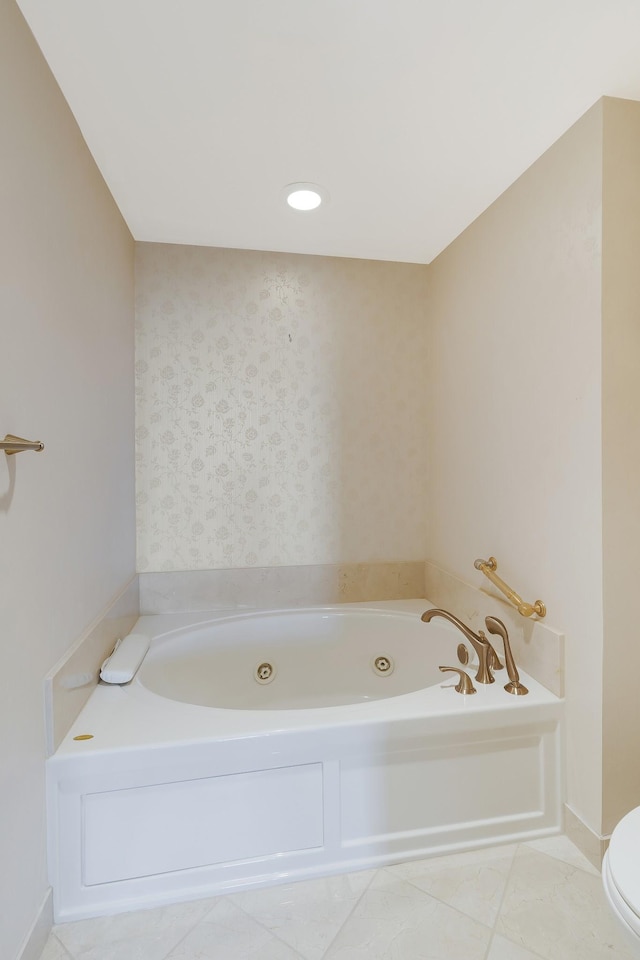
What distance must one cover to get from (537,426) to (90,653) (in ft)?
5.41

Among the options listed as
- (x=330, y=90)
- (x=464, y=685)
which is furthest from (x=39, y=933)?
(x=330, y=90)

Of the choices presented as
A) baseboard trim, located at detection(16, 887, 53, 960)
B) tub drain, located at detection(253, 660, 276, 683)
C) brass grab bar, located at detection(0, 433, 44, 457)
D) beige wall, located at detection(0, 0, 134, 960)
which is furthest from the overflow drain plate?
brass grab bar, located at detection(0, 433, 44, 457)

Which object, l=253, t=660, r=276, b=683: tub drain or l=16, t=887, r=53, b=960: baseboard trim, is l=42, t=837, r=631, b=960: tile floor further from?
l=253, t=660, r=276, b=683: tub drain

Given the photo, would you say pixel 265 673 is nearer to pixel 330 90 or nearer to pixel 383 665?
pixel 383 665

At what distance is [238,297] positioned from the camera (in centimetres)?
244

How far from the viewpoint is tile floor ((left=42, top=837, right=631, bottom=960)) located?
123 centimetres

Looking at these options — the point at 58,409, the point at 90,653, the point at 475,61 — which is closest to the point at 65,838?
the point at 90,653

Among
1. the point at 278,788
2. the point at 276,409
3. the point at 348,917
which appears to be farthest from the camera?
the point at 276,409

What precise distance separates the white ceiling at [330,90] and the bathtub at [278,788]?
69.0 inches

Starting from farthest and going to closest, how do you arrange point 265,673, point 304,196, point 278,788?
1. point 265,673
2. point 304,196
3. point 278,788

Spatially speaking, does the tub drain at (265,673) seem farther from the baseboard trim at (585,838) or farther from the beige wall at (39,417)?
the baseboard trim at (585,838)

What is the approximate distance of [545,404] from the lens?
5.46 ft

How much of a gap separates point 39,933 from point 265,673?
4.01ft

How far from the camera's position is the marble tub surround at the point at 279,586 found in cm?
243
